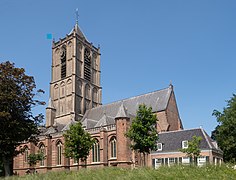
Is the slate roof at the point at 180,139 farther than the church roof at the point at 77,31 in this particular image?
No

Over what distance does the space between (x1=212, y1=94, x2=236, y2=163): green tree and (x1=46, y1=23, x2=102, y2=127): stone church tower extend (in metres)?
25.5

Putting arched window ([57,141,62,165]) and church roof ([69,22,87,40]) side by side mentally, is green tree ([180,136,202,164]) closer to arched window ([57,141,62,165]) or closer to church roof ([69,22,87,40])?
arched window ([57,141,62,165])

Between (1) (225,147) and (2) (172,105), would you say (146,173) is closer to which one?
(1) (225,147)

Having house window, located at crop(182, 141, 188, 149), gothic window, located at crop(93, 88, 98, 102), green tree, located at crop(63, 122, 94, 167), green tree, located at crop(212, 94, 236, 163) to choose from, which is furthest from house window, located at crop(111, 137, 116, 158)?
gothic window, located at crop(93, 88, 98, 102)

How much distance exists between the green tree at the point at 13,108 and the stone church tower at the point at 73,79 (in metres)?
30.1

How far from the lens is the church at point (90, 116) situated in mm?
39500

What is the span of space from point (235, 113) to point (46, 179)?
3204 centimetres

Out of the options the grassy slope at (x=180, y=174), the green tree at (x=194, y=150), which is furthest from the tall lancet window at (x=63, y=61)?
the grassy slope at (x=180, y=174)

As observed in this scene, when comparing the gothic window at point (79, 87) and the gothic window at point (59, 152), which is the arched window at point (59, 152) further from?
the gothic window at point (79, 87)

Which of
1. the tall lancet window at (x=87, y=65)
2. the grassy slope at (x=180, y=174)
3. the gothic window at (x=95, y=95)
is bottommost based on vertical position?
the grassy slope at (x=180, y=174)

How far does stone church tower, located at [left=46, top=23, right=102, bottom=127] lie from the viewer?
5847 centimetres

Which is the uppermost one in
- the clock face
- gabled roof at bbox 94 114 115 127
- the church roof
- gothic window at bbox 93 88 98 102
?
the church roof

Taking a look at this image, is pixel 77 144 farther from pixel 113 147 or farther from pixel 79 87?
pixel 79 87

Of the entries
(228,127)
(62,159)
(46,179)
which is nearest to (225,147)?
(228,127)
